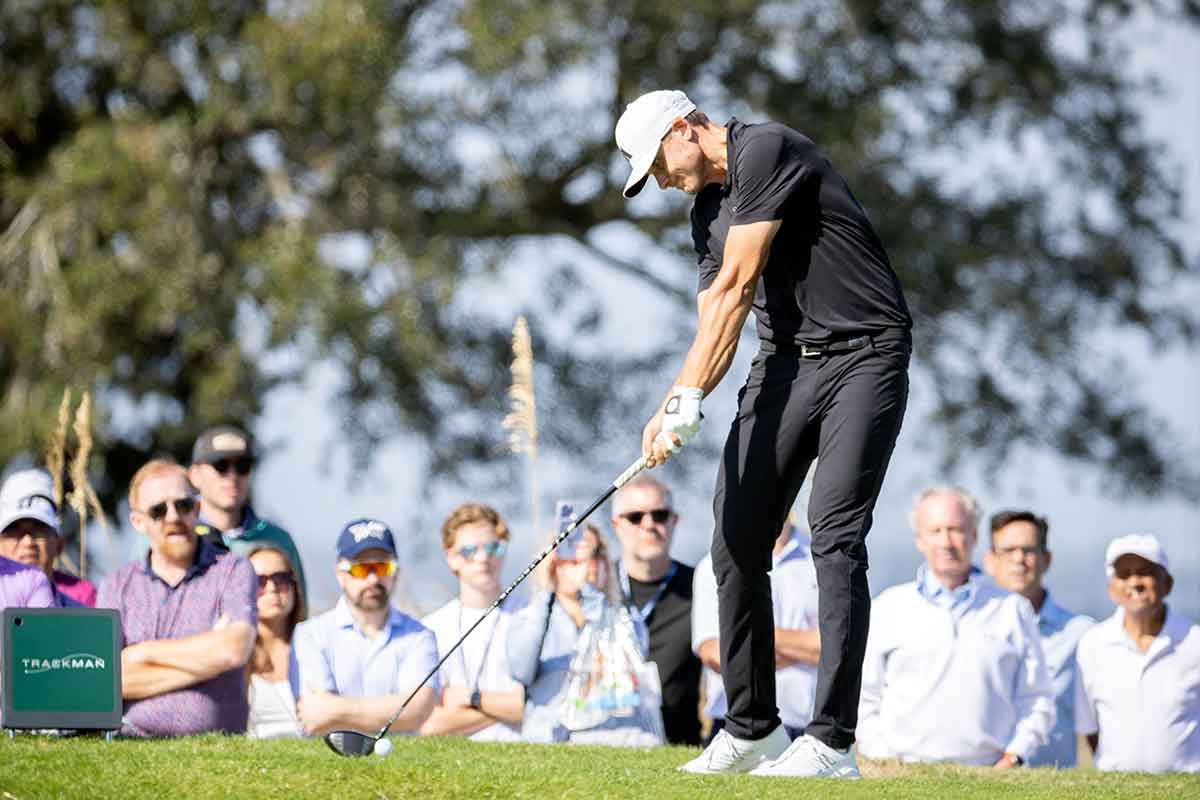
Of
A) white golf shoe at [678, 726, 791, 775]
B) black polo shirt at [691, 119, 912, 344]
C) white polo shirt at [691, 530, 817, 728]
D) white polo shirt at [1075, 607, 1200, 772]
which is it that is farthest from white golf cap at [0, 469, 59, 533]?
white polo shirt at [1075, 607, 1200, 772]

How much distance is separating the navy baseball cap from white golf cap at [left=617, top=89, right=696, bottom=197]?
3.04 metres

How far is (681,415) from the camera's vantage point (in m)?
6.19

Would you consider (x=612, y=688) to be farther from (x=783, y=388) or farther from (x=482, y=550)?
(x=783, y=388)

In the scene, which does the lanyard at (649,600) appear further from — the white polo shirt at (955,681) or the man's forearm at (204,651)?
the man's forearm at (204,651)

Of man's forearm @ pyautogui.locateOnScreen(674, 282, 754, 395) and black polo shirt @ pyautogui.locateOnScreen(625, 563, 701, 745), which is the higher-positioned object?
man's forearm @ pyautogui.locateOnScreen(674, 282, 754, 395)

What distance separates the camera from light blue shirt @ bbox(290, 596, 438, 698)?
28.0 feet

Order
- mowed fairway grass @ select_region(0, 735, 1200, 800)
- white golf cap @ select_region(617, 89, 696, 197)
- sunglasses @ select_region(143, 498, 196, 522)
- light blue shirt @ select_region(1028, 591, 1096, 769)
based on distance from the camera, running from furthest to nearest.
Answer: light blue shirt @ select_region(1028, 591, 1096, 769)
sunglasses @ select_region(143, 498, 196, 522)
white golf cap @ select_region(617, 89, 696, 197)
mowed fairway grass @ select_region(0, 735, 1200, 800)

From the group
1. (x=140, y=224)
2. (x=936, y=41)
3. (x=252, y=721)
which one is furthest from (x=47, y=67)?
(x=252, y=721)

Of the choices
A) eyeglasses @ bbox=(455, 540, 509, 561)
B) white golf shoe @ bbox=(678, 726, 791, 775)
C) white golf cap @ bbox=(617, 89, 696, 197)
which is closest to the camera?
white golf cap @ bbox=(617, 89, 696, 197)

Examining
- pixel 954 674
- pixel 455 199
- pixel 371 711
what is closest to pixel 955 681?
pixel 954 674

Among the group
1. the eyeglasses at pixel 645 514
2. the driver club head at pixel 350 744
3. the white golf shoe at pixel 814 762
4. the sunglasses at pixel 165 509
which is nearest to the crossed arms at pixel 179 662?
the sunglasses at pixel 165 509

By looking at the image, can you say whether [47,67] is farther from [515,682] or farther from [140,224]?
[515,682]

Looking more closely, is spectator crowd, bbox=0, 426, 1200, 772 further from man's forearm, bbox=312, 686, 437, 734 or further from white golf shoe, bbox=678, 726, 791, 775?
white golf shoe, bbox=678, 726, 791, 775

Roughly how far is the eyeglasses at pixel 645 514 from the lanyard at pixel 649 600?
0.23 meters
